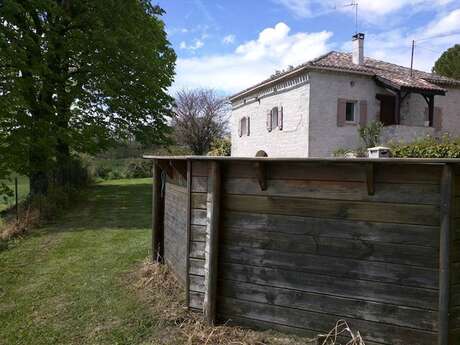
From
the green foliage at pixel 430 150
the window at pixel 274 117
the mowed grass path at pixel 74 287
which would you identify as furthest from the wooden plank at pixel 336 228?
the window at pixel 274 117

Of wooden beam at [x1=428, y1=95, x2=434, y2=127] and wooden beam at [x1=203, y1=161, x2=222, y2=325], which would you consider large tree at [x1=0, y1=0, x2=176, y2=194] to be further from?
wooden beam at [x1=428, y1=95, x2=434, y2=127]

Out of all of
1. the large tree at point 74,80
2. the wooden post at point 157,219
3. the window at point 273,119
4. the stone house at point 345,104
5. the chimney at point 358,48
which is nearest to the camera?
the wooden post at point 157,219

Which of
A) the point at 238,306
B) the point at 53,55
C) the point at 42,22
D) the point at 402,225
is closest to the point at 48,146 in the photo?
the point at 53,55

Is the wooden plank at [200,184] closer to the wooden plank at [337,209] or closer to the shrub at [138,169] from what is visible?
the wooden plank at [337,209]

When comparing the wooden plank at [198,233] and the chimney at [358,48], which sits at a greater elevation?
the chimney at [358,48]

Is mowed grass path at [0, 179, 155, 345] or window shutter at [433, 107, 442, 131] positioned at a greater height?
window shutter at [433, 107, 442, 131]

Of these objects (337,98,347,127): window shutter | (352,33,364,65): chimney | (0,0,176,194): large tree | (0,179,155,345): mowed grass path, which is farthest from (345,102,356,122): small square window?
(0,179,155,345): mowed grass path

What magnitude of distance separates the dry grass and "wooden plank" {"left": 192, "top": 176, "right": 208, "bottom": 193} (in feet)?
4.48

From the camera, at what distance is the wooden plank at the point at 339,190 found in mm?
3002

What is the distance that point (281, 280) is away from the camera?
3.53m

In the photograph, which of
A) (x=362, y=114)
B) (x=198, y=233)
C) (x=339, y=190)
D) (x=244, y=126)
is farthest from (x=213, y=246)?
(x=244, y=126)

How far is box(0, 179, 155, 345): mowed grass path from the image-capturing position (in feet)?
12.8

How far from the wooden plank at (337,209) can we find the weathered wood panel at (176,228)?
1.13 m

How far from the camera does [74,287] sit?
5238 millimetres
